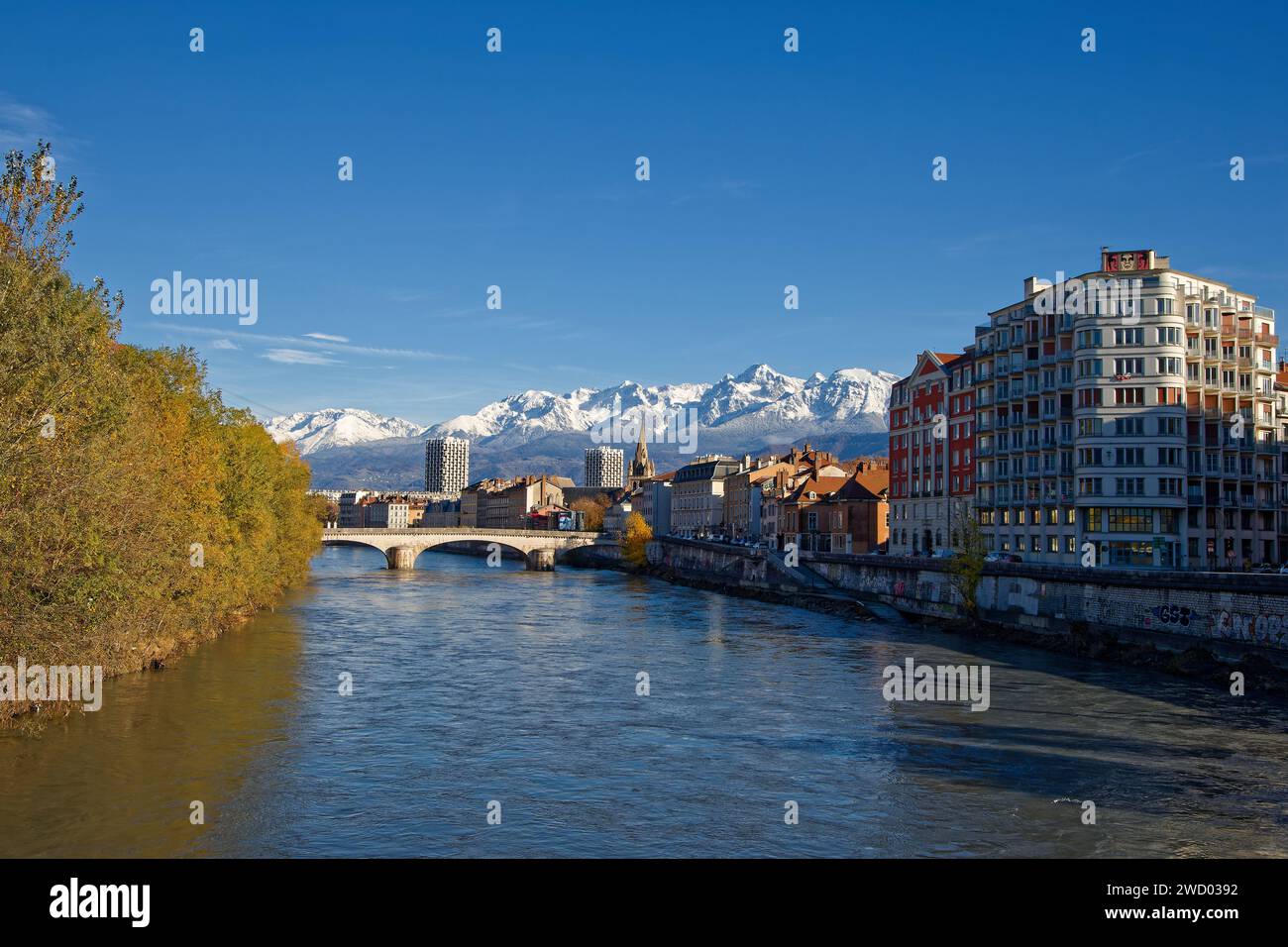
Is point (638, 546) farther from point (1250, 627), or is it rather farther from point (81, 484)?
point (81, 484)

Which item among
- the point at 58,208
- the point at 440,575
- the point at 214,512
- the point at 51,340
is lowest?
the point at 440,575

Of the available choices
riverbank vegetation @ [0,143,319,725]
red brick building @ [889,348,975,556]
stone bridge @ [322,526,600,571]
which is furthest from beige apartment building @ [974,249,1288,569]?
stone bridge @ [322,526,600,571]

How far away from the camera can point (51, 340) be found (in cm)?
2603

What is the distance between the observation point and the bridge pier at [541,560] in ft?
492

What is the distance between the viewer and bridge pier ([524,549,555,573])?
14999 centimetres

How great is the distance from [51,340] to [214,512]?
2299 cm

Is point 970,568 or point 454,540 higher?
point 970,568

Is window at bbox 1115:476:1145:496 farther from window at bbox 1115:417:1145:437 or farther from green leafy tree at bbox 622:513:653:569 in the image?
green leafy tree at bbox 622:513:653:569

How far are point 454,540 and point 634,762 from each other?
106040mm

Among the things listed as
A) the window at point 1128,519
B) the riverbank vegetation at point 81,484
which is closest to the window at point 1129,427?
the window at point 1128,519

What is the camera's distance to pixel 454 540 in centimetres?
13262

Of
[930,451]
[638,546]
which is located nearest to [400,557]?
[638,546]
